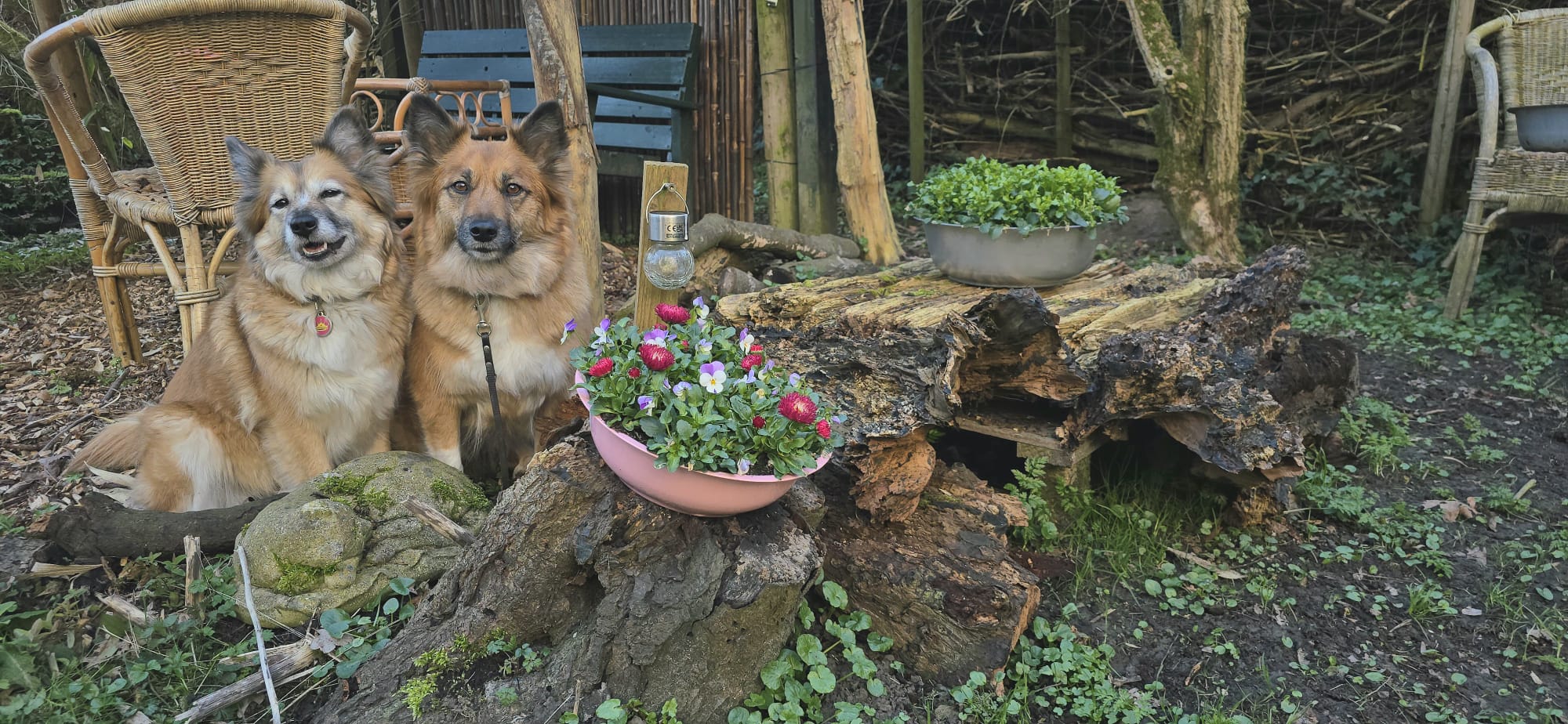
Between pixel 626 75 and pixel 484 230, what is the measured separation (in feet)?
12.8

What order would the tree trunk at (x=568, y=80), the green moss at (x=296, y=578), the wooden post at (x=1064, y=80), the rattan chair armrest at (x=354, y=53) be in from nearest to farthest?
the green moss at (x=296, y=578)
the tree trunk at (x=568, y=80)
the rattan chair armrest at (x=354, y=53)
the wooden post at (x=1064, y=80)

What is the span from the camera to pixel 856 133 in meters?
4.69

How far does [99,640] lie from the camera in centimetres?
229

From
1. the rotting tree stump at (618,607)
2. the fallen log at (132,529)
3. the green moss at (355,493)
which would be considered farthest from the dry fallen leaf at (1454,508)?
the fallen log at (132,529)

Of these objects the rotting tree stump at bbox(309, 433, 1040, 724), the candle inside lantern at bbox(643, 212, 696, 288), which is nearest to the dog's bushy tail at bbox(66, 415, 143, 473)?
the rotting tree stump at bbox(309, 433, 1040, 724)

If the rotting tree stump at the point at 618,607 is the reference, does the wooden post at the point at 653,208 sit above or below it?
above

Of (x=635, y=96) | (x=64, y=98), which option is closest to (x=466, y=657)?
(x=64, y=98)

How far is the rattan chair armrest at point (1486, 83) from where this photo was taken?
4.98 metres

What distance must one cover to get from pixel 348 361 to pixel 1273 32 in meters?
6.89

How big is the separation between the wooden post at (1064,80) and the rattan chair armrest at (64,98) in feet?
20.8

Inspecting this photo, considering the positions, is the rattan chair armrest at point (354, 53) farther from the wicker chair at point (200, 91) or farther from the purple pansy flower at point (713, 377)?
the purple pansy flower at point (713, 377)

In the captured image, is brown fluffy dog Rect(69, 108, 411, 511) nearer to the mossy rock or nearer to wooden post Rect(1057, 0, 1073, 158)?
the mossy rock

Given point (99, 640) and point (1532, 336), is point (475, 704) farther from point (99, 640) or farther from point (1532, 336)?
point (1532, 336)

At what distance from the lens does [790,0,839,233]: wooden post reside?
5.01m
